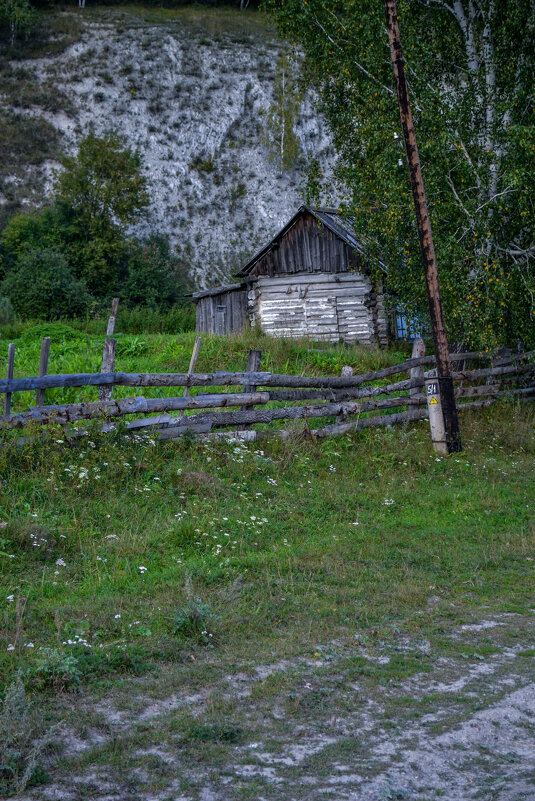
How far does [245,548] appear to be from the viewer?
7.73 meters

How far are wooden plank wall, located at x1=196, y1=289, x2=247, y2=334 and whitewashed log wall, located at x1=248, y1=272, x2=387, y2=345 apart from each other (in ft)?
7.46

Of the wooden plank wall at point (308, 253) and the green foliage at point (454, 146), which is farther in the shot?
the wooden plank wall at point (308, 253)

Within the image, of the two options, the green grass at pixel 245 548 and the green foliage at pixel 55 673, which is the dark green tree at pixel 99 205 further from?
the green foliage at pixel 55 673

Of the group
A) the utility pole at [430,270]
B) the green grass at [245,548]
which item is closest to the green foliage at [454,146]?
the utility pole at [430,270]

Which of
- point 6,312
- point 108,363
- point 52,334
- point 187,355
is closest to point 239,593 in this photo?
point 108,363

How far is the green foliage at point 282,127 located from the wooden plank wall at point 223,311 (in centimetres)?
2588

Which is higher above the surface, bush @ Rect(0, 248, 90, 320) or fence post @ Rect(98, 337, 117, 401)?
bush @ Rect(0, 248, 90, 320)

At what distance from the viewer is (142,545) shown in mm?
7344

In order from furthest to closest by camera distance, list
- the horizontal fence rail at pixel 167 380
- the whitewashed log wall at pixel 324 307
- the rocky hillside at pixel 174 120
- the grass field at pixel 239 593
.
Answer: the rocky hillside at pixel 174 120 < the whitewashed log wall at pixel 324 307 < the horizontal fence rail at pixel 167 380 < the grass field at pixel 239 593

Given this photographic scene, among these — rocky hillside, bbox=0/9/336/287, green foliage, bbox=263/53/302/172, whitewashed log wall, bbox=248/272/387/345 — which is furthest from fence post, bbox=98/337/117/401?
green foliage, bbox=263/53/302/172

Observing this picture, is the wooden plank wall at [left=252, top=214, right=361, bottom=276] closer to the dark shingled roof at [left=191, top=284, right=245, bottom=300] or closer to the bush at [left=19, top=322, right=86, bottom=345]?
the dark shingled roof at [left=191, top=284, right=245, bottom=300]

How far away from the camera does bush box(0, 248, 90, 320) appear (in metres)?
35.1

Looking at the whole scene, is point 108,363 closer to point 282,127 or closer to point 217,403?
point 217,403

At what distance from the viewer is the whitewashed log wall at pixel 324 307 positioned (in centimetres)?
3030
